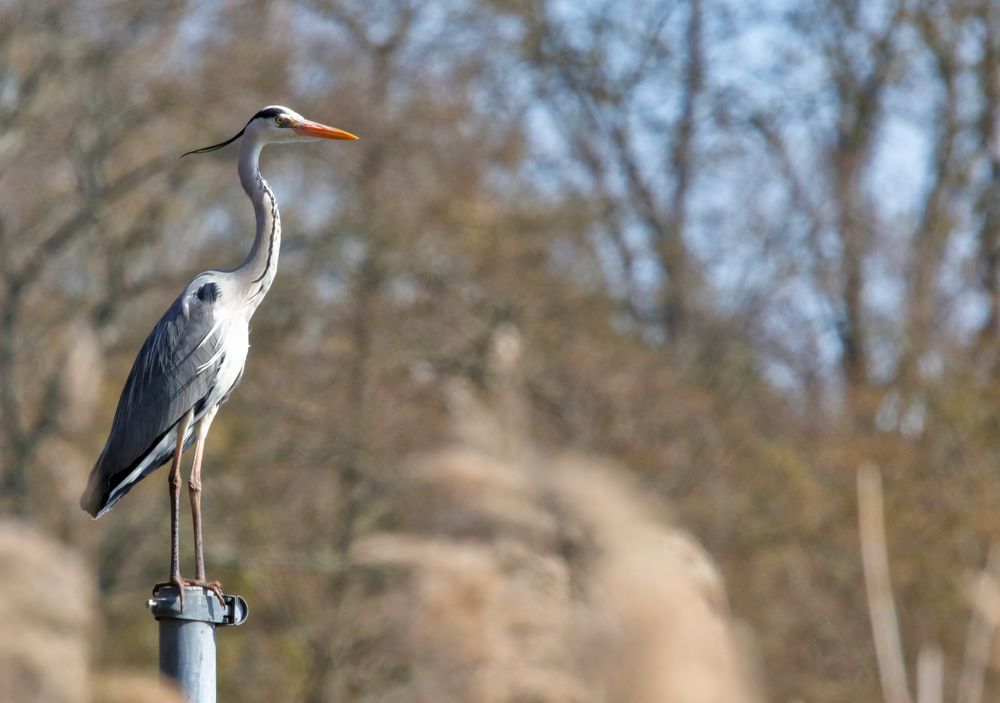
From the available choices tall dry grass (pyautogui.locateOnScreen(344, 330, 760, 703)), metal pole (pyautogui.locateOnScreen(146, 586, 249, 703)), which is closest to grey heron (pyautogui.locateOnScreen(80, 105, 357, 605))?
metal pole (pyautogui.locateOnScreen(146, 586, 249, 703))

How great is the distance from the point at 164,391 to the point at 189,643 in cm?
123

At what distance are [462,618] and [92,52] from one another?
25.3 feet

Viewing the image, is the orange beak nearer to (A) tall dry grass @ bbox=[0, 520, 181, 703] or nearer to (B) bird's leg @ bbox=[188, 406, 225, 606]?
(B) bird's leg @ bbox=[188, 406, 225, 606]

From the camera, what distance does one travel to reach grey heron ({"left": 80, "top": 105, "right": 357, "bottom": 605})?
5.11m

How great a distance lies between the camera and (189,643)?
4.12 meters

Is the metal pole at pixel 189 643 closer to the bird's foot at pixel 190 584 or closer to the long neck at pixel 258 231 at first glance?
the bird's foot at pixel 190 584

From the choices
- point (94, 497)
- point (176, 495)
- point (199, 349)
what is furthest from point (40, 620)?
point (199, 349)

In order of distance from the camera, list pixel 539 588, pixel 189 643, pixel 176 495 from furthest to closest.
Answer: pixel 539 588
pixel 176 495
pixel 189 643

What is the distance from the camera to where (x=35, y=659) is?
309 inches

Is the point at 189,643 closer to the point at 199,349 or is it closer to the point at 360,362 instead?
the point at 199,349

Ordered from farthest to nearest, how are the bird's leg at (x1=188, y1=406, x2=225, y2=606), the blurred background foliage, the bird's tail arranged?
the blurred background foliage, the bird's tail, the bird's leg at (x1=188, y1=406, x2=225, y2=606)

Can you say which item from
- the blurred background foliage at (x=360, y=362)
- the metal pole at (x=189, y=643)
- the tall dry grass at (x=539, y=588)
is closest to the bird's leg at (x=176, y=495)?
the metal pole at (x=189, y=643)

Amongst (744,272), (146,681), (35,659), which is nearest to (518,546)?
(35,659)

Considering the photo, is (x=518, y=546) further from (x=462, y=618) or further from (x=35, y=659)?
(x=35, y=659)
